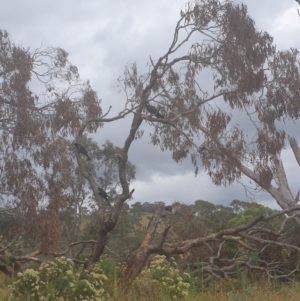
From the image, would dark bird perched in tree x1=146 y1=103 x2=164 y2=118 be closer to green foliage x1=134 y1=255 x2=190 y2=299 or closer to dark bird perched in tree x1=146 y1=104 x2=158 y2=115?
dark bird perched in tree x1=146 y1=104 x2=158 y2=115

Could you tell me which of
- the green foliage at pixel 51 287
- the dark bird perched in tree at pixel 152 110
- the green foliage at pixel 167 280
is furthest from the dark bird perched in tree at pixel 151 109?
the green foliage at pixel 51 287

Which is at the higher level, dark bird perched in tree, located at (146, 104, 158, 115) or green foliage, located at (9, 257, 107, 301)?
dark bird perched in tree, located at (146, 104, 158, 115)

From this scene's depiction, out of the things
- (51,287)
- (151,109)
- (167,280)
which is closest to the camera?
(51,287)

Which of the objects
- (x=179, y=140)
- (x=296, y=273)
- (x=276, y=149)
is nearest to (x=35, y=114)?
(x=179, y=140)

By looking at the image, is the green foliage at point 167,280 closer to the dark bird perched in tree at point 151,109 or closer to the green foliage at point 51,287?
the green foliage at point 51,287

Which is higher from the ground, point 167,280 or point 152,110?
point 152,110

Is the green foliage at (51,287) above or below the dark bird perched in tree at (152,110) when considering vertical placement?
below

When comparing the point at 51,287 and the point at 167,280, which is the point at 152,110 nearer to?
the point at 167,280

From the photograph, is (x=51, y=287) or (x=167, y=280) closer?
(x=51, y=287)

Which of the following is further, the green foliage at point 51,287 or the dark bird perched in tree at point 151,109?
the dark bird perched in tree at point 151,109

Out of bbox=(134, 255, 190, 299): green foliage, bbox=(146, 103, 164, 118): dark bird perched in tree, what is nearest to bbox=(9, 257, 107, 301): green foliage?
bbox=(134, 255, 190, 299): green foliage

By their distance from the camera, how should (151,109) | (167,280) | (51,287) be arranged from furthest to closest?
(151,109), (167,280), (51,287)

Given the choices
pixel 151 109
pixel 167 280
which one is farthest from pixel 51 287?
pixel 151 109

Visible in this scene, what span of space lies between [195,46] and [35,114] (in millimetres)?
3700
